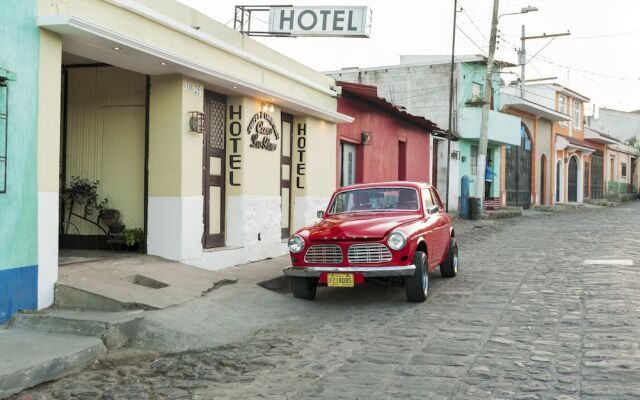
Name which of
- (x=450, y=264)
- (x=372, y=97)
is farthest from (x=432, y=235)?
(x=372, y=97)

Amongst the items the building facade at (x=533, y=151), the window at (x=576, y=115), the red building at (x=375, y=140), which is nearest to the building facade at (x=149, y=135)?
the red building at (x=375, y=140)

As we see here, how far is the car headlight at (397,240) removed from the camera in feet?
27.8

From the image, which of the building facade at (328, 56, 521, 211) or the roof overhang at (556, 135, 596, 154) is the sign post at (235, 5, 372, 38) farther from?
the roof overhang at (556, 135, 596, 154)

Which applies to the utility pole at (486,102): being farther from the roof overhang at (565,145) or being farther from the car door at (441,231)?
the roof overhang at (565,145)

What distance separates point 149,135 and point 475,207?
1718 centimetres

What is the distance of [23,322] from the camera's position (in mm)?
6898

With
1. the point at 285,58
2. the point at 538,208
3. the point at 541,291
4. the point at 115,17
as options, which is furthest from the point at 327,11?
the point at 538,208

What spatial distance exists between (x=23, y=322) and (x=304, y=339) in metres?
2.99

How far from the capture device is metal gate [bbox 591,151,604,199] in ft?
151

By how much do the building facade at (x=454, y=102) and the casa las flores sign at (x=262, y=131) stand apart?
623 inches

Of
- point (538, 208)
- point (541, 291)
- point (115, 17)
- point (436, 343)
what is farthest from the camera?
point (538, 208)

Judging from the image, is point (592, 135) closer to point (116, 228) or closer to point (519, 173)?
point (519, 173)

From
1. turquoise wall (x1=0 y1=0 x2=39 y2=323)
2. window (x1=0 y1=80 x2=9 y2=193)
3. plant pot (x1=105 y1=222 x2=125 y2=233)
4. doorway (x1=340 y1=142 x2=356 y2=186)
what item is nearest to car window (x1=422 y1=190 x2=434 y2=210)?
plant pot (x1=105 y1=222 x2=125 y2=233)

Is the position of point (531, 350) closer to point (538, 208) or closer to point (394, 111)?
point (394, 111)
